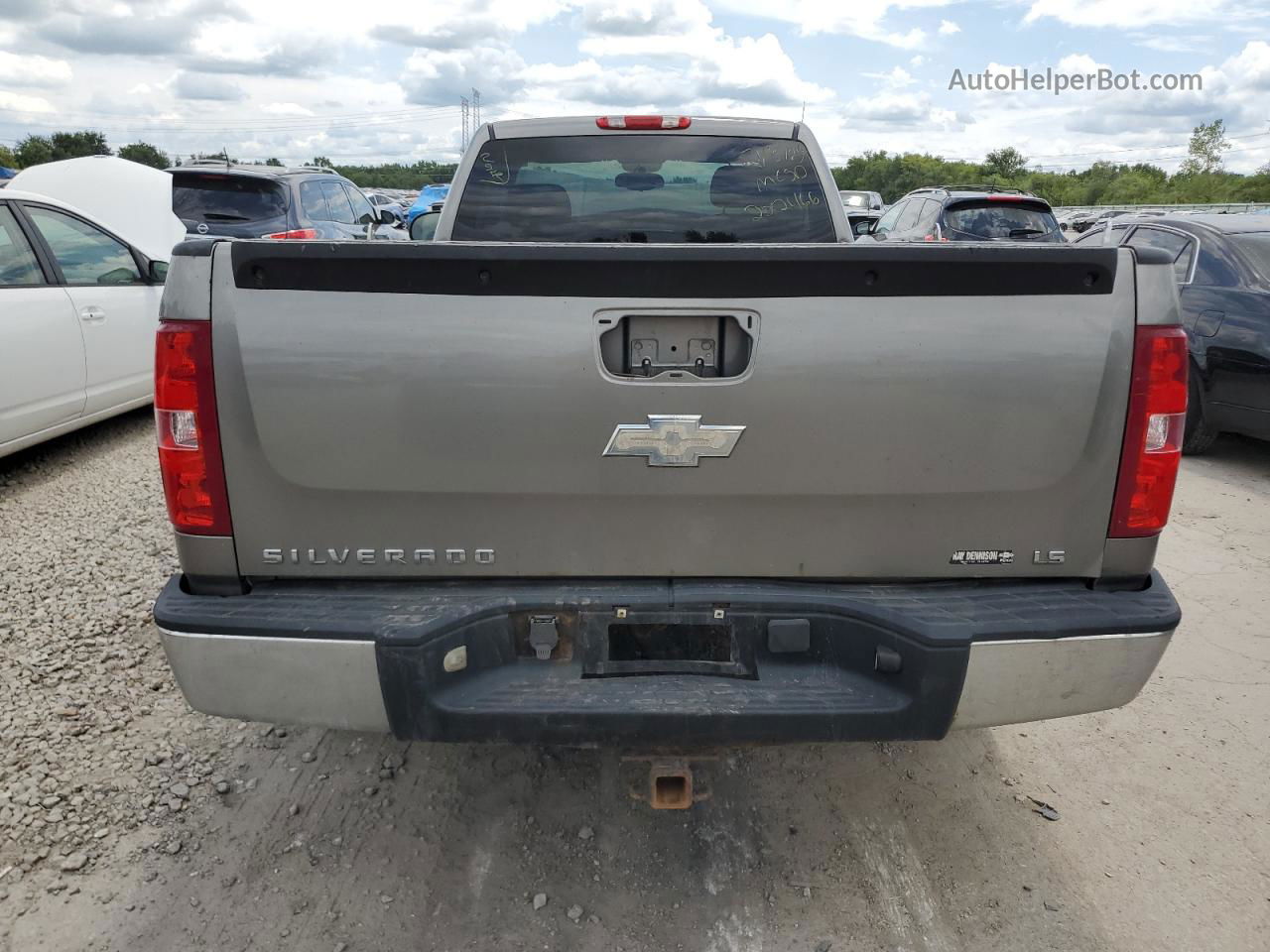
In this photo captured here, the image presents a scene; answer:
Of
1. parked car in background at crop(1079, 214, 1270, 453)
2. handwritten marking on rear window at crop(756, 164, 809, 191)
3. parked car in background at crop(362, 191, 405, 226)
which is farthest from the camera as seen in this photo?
parked car in background at crop(362, 191, 405, 226)

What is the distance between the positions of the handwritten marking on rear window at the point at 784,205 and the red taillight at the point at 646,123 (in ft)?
1.50

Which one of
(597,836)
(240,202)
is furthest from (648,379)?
(240,202)

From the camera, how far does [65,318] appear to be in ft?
18.2

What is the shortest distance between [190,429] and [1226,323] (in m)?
6.82

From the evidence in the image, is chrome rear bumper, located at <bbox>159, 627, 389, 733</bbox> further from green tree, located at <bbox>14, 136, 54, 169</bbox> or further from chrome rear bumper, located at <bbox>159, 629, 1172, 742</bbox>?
green tree, located at <bbox>14, 136, 54, 169</bbox>

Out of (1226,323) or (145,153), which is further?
(145,153)

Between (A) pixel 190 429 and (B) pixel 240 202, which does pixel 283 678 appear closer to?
(A) pixel 190 429

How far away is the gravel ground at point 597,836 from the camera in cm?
232

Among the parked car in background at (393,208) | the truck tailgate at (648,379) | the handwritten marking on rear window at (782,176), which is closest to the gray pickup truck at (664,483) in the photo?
the truck tailgate at (648,379)

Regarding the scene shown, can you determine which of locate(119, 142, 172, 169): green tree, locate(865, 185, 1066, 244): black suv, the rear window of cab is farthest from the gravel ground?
locate(119, 142, 172, 169): green tree

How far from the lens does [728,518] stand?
2146 mm

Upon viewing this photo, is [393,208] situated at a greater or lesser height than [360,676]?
greater

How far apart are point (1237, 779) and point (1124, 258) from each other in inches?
77.8

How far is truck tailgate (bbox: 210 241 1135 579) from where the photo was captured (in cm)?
202
